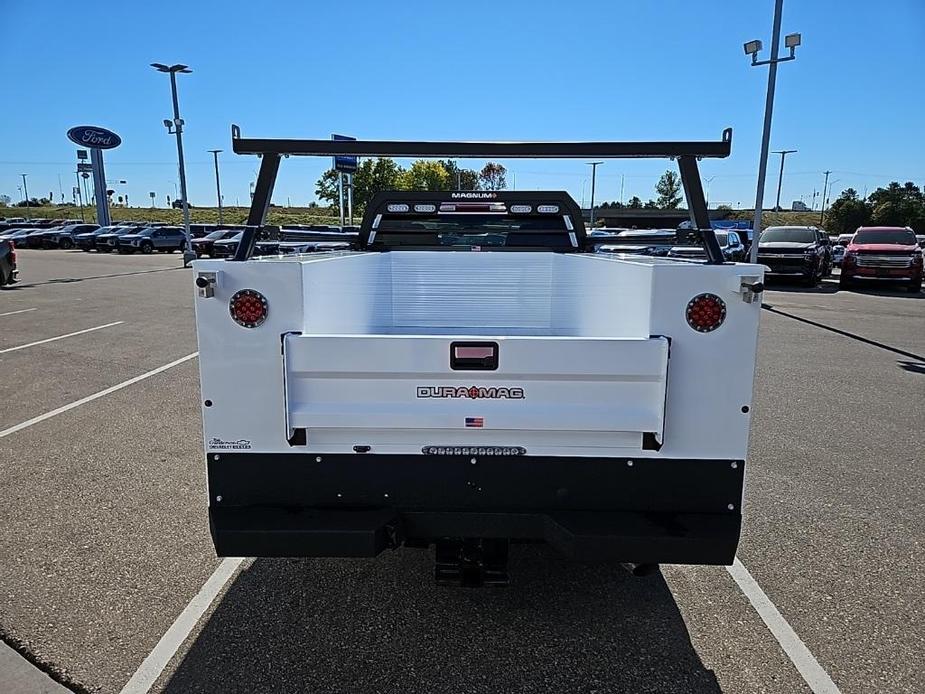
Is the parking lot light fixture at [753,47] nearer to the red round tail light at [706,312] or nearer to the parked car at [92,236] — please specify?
the red round tail light at [706,312]

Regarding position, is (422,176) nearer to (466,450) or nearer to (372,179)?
(372,179)

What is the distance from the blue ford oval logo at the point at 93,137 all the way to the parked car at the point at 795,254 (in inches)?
1802

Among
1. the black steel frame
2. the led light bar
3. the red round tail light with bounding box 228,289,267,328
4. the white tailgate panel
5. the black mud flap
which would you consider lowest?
the black mud flap

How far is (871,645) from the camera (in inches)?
115

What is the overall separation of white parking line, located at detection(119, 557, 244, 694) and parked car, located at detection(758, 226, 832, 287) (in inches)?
832

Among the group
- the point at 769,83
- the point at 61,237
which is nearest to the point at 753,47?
the point at 769,83

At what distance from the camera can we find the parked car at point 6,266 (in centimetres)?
1753

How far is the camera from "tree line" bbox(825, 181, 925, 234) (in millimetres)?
69312

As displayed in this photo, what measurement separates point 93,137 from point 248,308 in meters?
54.1

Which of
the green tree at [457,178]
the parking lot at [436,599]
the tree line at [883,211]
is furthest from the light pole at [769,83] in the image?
the tree line at [883,211]

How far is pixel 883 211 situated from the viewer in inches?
2749

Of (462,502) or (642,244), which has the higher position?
(642,244)

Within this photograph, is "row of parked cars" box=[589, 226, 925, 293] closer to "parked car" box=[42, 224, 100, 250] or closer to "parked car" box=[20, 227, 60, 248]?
"parked car" box=[42, 224, 100, 250]

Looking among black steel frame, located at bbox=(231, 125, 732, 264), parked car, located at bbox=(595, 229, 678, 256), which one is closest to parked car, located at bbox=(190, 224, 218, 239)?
parked car, located at bbox=(595, 229, 678, 256)
